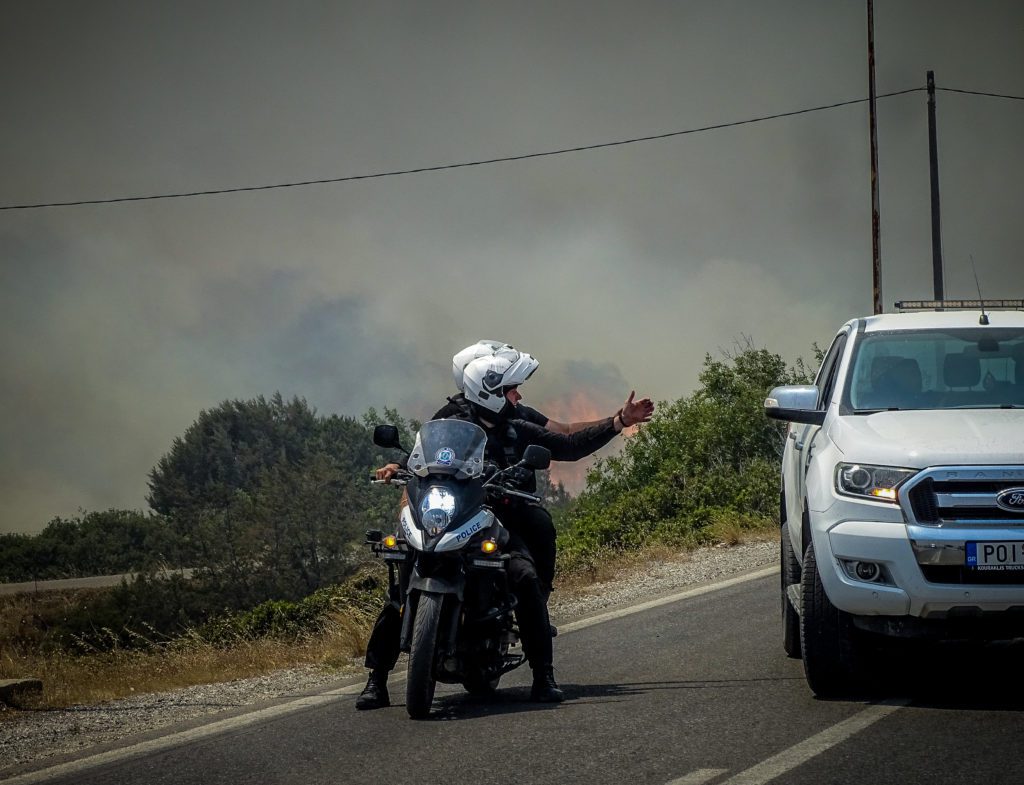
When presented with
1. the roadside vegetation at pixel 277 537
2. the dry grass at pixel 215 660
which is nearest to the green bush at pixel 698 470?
the roadside vegetation at pixel 277 537

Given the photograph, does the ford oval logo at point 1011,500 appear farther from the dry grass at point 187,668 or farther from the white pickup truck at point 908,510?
the dry grass at point 187,668

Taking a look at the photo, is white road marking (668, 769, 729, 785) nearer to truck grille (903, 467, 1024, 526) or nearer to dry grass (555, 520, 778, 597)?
truck grille (903, 467, 1024, 526)

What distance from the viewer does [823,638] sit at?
23.2 ft

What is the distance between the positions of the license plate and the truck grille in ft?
0.35

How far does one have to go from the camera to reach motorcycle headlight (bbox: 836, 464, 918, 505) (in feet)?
22.0

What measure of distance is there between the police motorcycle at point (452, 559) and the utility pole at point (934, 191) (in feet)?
98.9

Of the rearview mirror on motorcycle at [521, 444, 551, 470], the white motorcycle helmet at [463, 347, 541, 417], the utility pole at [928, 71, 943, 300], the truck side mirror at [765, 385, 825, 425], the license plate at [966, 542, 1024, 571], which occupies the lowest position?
the license plate at [966, 542, 1024, 571]

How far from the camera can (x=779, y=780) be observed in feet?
17.9

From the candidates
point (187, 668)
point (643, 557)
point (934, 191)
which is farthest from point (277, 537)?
point (187, 668)

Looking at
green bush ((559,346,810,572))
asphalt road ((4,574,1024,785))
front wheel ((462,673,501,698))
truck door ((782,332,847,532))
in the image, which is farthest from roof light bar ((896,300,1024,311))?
green bush ((559,346,810,572))

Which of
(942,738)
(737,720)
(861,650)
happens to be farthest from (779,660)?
(942,738)

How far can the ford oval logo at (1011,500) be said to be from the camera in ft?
21.4

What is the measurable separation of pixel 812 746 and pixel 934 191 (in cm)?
3266

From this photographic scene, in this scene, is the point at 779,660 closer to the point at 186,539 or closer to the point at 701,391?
the point at 701,391
